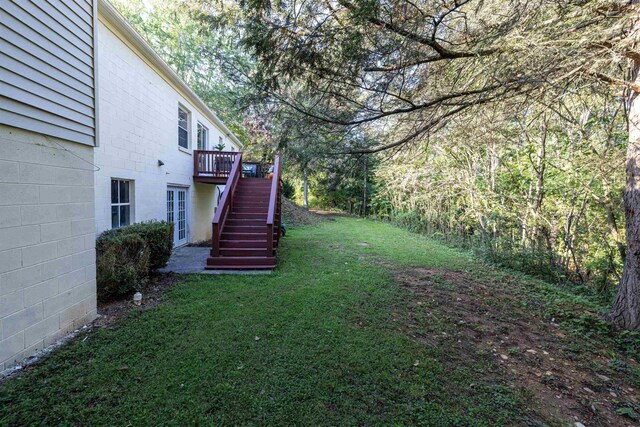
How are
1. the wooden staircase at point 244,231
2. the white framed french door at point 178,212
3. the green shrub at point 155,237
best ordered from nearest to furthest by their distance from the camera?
1. the green shrub at point 155,237
2. the wooden staircase at point 244,231
3. the white framed french door at point 178,212

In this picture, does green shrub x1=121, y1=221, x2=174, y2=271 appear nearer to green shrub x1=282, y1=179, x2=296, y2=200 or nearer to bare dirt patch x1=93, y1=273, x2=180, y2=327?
bare dirt patch x1=93, y1=273, x2=180, y2=327

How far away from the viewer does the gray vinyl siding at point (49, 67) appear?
90.7 inches

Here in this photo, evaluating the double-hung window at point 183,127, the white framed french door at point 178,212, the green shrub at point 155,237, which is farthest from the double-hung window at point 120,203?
the double-hung window at point 183,127

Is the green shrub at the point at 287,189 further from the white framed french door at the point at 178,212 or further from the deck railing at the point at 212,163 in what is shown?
the white framed french door at the point at 178,212

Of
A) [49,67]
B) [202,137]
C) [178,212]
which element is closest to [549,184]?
[49,67]

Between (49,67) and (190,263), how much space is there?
14.8ft

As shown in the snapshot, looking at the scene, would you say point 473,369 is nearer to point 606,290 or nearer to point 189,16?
point 606,290

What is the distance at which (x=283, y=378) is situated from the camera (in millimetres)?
2400

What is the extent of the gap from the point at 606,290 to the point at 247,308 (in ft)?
19.0

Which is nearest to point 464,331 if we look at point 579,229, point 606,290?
point 606,290

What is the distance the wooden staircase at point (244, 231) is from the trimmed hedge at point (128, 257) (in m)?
1.07

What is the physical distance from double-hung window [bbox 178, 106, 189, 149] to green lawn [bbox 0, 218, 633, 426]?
616 cm

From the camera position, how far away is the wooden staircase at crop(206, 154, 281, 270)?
598 centimetres

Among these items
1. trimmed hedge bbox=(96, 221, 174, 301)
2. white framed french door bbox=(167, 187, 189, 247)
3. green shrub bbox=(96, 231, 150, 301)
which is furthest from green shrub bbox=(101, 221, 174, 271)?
white framed french door bbox=(167, 187, 189, 247)
